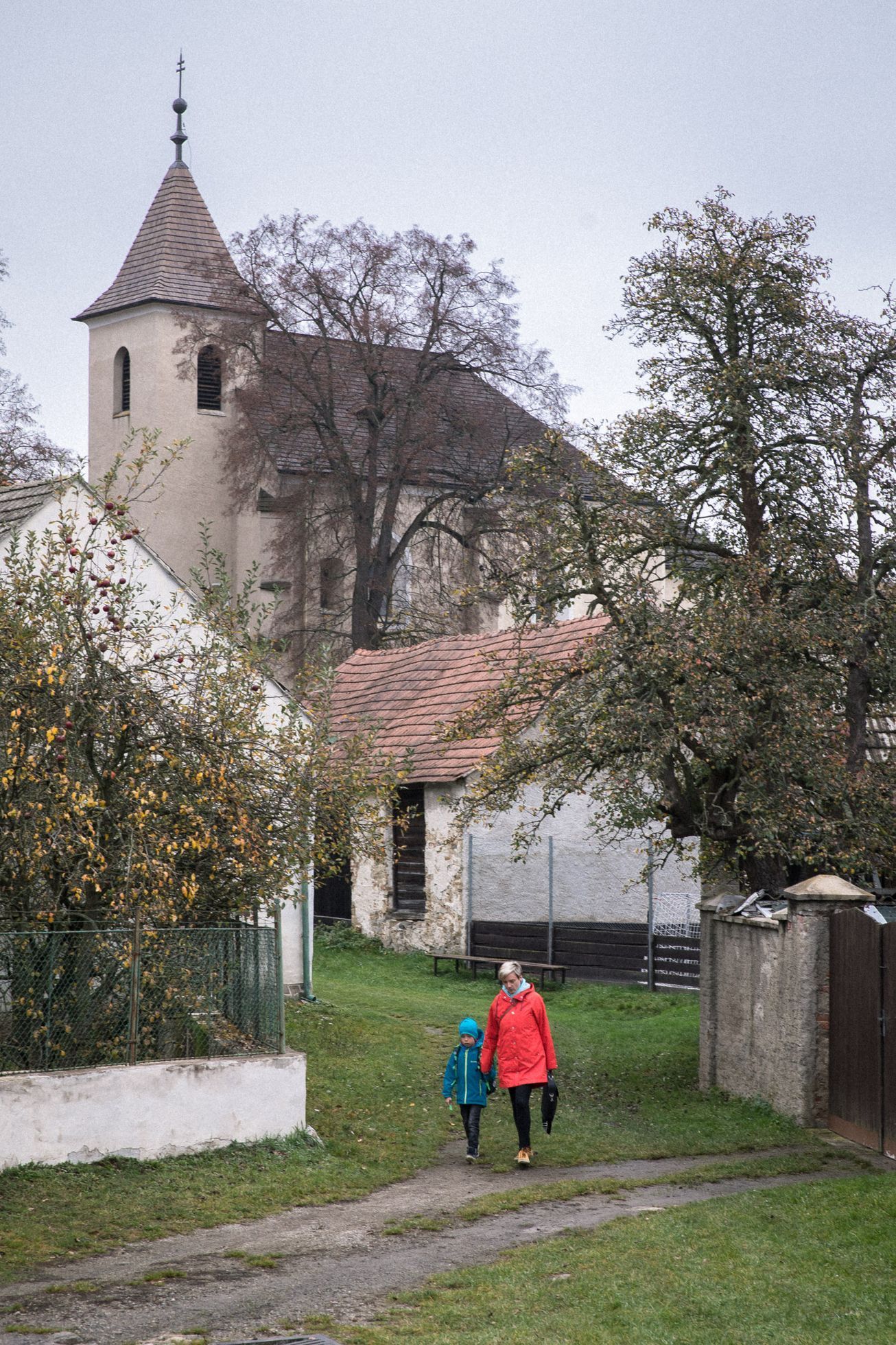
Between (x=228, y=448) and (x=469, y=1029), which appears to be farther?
(x=228, y=448)

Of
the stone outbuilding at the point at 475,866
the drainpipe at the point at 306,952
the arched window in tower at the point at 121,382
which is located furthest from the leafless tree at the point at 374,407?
the drainpipe at the point at 306,952

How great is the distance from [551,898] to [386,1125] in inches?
408

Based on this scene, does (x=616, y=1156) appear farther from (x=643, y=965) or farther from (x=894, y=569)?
(x=643, y=965)

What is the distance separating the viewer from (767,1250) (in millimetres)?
9250

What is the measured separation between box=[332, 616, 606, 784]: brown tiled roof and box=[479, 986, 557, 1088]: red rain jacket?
1131cm

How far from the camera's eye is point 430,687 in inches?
1148

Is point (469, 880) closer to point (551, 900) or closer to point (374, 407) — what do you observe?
point (551, 900)

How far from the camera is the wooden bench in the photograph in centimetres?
2325

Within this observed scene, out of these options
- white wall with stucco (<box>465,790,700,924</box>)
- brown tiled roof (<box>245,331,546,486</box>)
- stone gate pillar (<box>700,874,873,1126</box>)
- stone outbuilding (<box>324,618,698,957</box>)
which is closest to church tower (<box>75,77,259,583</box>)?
brown tiled roof (<box>245,331,546,486</box>)

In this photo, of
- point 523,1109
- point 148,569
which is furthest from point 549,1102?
point 148,569

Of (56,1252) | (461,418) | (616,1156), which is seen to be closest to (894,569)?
(616,1156)

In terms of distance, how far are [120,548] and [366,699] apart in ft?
59.4

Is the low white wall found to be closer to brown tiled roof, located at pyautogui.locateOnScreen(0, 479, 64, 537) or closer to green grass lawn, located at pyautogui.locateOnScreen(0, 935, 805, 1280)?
green grass lawn, located at pyautogui.locateOnScreen(0, 935, 805, 1280)

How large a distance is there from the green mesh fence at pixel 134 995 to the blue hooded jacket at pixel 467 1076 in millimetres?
1434
